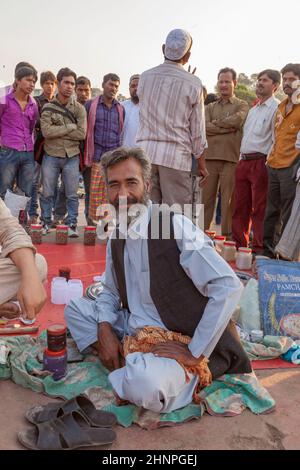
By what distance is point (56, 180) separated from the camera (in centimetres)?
586

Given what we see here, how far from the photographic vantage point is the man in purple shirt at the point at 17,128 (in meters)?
5.45

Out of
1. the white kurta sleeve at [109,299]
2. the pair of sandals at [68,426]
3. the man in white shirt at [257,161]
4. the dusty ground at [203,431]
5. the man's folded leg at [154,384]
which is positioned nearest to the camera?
the pair of sandals at [68,426]

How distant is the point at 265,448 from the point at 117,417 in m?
0.71

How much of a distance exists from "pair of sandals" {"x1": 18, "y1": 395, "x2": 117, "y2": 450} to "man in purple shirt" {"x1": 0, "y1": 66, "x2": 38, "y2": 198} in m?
3.98

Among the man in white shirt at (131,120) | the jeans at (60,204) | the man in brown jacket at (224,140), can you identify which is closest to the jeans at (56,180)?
the jeans at (60,204)

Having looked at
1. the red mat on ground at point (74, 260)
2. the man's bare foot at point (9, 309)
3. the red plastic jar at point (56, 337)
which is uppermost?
the man's bare foot at point (9, 309)

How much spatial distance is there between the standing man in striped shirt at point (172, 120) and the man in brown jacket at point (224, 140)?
5.25ft

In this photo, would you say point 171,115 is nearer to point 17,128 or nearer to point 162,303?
point 162,303

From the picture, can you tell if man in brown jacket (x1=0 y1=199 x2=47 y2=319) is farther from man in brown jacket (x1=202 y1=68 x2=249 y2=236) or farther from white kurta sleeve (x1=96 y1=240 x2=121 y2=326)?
man in brown jacket (x1=202 y1=68 x2=249 y2=236)

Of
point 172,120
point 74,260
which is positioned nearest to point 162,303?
point 172,120

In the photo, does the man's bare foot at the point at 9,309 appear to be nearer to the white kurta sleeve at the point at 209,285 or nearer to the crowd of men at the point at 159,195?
the crowd of men at the point at 159,195

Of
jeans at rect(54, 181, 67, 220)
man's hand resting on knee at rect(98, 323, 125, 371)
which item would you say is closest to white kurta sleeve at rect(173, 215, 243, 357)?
man's hand resting on knee at rect(98, 323, 125, 371)

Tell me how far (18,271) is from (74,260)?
263cm

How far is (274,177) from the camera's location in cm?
500
